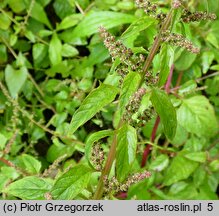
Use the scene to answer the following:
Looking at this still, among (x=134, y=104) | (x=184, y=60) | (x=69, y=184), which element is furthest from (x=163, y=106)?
(x=184, y=60)

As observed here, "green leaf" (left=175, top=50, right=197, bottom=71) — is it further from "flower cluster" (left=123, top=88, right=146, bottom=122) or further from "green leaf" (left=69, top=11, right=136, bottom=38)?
"flower cluster" (left=123, top=88, right=146, bottom=122)

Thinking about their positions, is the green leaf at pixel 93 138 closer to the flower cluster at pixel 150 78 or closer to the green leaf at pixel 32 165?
the flower cluster at pixel 150 78

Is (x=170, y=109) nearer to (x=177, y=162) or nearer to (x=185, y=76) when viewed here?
(x=177, y=162)

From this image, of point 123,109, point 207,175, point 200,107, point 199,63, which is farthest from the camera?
point 199,63

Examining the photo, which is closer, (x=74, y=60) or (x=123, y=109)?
(x=123, y=109)

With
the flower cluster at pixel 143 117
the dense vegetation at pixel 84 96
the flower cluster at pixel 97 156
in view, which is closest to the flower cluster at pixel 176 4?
the flower cluster at pixel 143 117

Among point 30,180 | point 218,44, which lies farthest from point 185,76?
point 30,180
